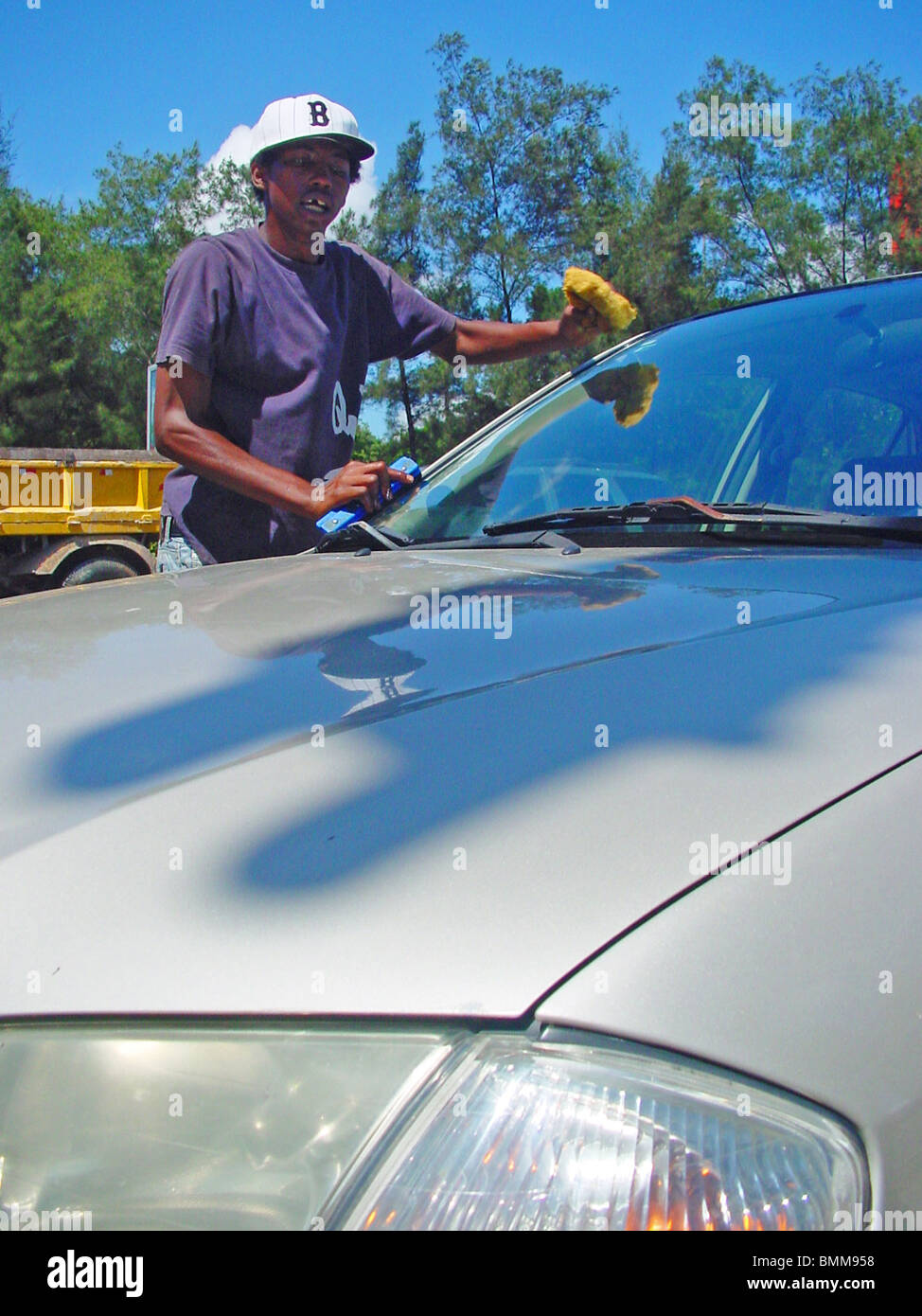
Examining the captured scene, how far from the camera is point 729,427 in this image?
2225mm

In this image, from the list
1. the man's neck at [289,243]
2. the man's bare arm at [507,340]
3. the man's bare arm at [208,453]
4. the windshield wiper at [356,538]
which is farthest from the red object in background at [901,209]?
the windshield wiper at [356,538]

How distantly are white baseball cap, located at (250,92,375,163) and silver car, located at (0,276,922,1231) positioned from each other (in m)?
2.96

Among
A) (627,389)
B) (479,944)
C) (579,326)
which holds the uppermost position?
(579,326)

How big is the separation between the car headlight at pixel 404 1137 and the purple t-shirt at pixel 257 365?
2.90 meters

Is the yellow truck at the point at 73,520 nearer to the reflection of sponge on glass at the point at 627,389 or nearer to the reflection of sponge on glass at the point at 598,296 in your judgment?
the reflection of sponge on glass at the point at 598,296

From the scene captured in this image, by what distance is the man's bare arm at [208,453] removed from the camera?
3.18 m

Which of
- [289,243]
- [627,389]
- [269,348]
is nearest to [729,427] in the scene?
[627,389]

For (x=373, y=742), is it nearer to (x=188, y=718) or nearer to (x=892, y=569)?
(x=188, y=718)

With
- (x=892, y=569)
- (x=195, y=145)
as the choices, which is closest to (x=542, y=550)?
(x=892, y=569)

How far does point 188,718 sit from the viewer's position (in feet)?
3.75

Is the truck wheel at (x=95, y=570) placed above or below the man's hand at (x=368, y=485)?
above

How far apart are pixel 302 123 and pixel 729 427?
2.17 m

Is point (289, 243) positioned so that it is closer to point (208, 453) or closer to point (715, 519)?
point (208, 453)
